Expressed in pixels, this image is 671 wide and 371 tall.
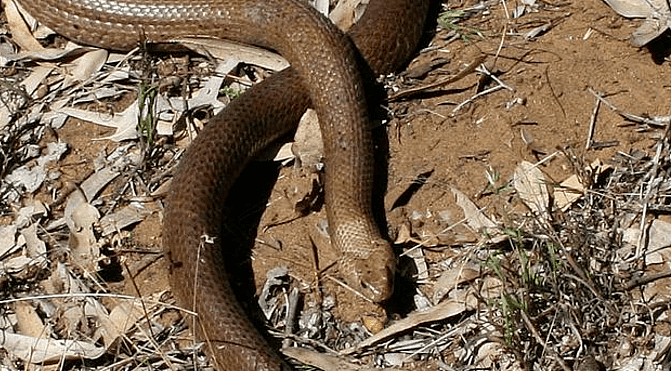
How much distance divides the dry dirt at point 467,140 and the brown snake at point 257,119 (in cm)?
19

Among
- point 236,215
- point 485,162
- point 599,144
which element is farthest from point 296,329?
point 599,144

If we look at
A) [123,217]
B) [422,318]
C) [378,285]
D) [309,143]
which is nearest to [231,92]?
[309,143]

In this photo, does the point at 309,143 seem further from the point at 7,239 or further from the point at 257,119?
the point at 7,239

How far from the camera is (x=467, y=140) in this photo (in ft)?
24.2

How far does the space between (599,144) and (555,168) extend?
304 millimetres

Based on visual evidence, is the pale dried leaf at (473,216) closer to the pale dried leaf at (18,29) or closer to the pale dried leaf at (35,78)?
the pale dried leaf at (35,78)

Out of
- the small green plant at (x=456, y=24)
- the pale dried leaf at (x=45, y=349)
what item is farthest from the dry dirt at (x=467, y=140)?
the pale dried leaf at (x=45, y=349)

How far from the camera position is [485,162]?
7254 millimetres

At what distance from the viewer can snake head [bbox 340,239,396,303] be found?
6.61 m

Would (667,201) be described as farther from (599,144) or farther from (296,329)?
(296,329)

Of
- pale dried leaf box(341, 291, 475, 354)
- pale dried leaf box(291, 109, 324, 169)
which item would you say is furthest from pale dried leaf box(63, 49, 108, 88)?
pale dried leaf box(341, 291, 475, 354)

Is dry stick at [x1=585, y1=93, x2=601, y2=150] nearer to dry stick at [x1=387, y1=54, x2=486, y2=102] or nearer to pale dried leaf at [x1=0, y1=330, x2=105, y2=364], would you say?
dry stick at [x1=387, y1=54, x2=486, y2=102]

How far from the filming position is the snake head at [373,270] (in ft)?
21.7

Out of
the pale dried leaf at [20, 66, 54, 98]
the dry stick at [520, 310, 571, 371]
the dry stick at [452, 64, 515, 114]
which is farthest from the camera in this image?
the pale dried leaf at [20, 66, 54, 98]
